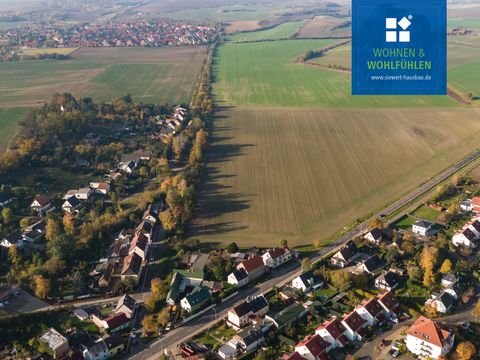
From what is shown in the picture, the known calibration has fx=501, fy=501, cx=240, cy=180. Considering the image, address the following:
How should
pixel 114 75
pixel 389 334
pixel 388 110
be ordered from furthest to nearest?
pixel 114 75 < pixel 388 110 < pixel 389 334

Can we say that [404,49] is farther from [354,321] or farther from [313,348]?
[313,348]

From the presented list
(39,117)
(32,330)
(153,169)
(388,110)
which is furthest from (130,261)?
(388,110)

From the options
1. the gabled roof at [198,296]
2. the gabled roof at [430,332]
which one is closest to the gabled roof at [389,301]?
the gabled roof at [430,332]

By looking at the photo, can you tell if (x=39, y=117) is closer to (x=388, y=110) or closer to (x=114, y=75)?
(x=114, y=75)

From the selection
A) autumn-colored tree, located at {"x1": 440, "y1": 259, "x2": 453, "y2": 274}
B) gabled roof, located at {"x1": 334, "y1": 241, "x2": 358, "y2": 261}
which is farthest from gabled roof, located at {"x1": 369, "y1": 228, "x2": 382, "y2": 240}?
autumn-colored tree, located at {"x1": 440, "y1": 259, "x2": 453, "y2": 274}

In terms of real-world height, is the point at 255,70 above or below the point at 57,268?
above

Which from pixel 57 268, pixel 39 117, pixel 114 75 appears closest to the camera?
pixel 57 268
